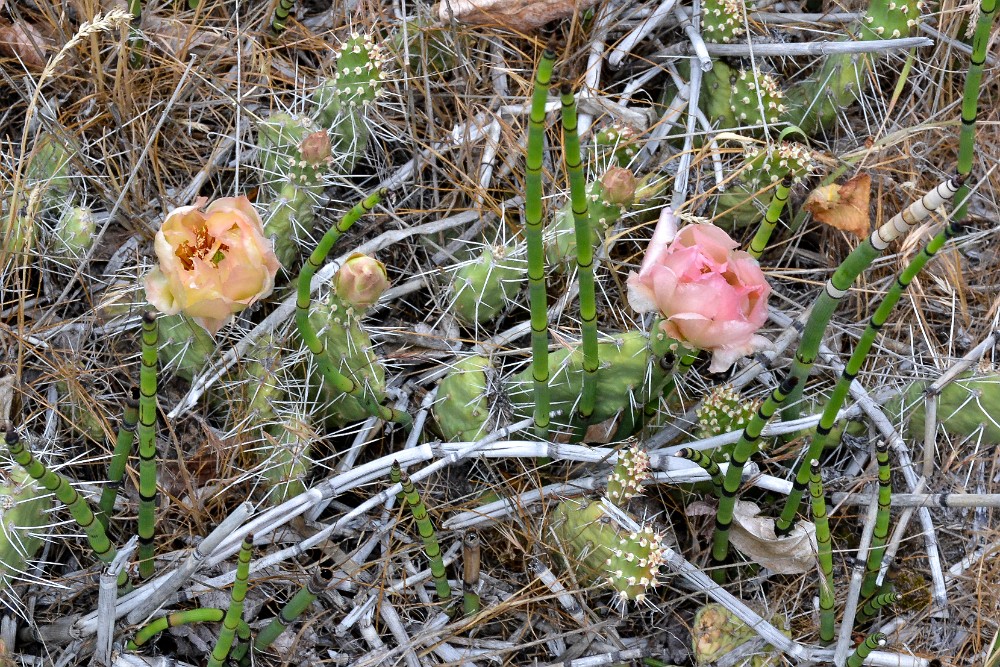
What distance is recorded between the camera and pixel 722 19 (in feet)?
5.96

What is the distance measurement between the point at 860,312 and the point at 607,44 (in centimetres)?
74

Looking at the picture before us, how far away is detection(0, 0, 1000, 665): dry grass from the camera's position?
1.50 meters

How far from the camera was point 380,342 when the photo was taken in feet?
5.64

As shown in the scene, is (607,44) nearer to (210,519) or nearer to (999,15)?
(999,15)

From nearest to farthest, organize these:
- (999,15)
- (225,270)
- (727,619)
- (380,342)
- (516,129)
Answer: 1. (225,270)
2. (727,619)
3. (380,342)
4. (516,129)
5. (999,15)

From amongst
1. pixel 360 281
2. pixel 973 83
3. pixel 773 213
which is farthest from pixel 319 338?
pixel 973 83

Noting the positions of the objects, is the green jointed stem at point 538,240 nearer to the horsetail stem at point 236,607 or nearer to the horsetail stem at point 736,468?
the horsetail stem at point 736,468

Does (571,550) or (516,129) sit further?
(516,129)

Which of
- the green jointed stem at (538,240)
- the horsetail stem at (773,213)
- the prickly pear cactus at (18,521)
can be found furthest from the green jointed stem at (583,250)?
the prickly pear cactus at (18,521)

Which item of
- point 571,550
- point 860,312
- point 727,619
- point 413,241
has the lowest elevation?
point 727,619

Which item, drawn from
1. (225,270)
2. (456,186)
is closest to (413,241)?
(456,186)

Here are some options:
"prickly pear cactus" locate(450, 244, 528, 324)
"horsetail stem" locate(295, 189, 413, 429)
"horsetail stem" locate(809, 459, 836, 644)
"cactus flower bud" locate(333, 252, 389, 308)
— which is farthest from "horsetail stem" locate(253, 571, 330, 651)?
"horsetail stem" locate(809, 459, 836, 644)

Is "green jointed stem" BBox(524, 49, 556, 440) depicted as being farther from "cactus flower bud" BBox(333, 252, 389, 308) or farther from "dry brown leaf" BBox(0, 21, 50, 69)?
"dry brown leaf" BBox(0, 21, 50, 69)

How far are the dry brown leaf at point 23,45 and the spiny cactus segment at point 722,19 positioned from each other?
1250mm
